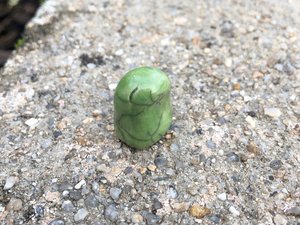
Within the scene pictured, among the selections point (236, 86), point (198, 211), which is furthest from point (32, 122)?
point (236, 86)

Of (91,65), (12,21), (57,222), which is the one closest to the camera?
(57,222)

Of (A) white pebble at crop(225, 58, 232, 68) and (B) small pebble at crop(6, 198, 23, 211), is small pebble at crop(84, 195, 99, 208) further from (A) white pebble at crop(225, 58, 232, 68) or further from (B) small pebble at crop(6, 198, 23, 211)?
(A) white pebble at crop(225, 58, 232, 68)

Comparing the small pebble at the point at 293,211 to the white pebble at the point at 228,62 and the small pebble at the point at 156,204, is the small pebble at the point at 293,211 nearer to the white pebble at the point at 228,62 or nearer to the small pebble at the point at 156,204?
the small pebble at the point at 156,204

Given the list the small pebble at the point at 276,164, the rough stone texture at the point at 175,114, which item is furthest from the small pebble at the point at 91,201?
the small pebble at the point at 276,164

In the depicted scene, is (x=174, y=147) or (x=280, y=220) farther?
(x=174, y=147)

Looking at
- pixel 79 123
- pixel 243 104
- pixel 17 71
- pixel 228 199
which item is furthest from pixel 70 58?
pixel 228 199

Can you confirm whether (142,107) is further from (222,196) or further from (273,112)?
(273,112)

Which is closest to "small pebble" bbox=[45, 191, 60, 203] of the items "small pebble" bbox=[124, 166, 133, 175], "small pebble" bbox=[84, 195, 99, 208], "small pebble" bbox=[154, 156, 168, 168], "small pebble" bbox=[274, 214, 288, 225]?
"small pebble" bbox=[84, 195, 99, 208]
